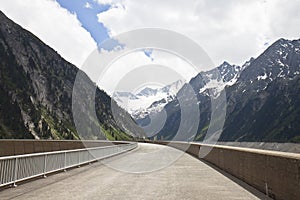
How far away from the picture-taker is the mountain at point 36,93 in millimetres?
111562

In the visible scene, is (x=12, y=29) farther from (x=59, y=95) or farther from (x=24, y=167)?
(x=24, y=167)

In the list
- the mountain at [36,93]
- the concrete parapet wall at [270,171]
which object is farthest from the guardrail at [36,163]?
the mountain at [36,93]

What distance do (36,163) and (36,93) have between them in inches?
5105

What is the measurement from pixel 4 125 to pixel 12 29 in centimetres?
7139

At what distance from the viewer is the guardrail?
496 inches

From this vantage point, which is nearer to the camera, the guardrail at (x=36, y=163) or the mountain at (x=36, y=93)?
the guardrail at (x=36, y=163)

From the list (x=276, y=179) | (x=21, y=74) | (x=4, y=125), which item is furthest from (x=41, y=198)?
(x=21, y=74)

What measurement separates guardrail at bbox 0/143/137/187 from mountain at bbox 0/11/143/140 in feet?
259

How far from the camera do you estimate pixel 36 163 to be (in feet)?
51.0

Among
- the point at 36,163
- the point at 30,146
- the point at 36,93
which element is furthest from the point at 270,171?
the point at 36,93

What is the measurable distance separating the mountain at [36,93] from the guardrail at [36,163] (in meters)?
79.1

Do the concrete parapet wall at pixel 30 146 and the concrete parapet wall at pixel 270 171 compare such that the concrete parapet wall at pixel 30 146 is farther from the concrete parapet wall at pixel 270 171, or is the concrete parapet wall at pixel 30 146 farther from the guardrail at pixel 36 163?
the concrete parapet wall at pixel 270 171

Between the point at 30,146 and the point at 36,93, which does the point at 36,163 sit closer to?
the point at 30,146

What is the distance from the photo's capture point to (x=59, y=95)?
15700cm
